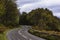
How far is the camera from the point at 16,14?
113 meters

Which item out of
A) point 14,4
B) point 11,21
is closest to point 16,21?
point 11,21

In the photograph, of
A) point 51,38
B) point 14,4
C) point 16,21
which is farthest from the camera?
point 16,21

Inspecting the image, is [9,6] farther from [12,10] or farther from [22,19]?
[22,19]

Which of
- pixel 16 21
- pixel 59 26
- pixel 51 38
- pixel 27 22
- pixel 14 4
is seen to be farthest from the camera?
pixel 27 22

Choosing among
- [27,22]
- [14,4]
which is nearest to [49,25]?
[14,4]

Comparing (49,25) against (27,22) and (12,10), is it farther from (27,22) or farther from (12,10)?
(27,22)

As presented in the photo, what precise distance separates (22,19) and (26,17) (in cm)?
539

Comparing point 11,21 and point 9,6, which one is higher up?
point 9,6

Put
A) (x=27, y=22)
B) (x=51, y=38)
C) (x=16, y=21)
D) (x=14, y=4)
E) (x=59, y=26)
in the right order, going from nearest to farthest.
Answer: (x=51, y=38) < (x=59, y=26) < (x=14, y=4) < (x=16, y=21) < (x=27, y=22)

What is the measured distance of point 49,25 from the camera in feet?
221

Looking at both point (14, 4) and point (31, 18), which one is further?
point (31, 18)

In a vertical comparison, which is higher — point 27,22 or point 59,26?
point 59,26

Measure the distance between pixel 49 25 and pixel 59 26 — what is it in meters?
3.08

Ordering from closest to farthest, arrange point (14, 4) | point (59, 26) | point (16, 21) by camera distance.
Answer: point (59, 26), point (14, 4), point (16, 21)
